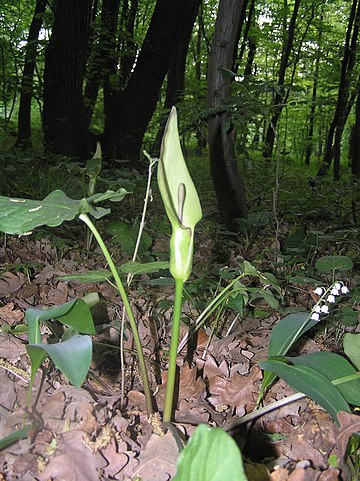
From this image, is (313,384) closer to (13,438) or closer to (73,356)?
(73,356)

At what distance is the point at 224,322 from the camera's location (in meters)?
1.42

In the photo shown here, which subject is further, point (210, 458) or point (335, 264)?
point (335, 264)

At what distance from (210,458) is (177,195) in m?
0.40

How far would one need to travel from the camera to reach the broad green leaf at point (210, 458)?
1.56ft

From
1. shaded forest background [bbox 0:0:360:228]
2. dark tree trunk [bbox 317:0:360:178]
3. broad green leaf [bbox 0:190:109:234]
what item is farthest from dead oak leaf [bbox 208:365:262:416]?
dark tree trunk [bbox 317:0:360:178]

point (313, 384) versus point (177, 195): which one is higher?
point (177, 195)

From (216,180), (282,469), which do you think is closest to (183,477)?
(282,469)

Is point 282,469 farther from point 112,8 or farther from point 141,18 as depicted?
point 141,18

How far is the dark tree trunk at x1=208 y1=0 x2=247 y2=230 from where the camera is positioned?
6.54ft

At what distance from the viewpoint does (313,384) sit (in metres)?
0.78

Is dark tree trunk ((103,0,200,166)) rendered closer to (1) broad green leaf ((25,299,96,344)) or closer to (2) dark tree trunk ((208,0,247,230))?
(2) dark tree trunk ((208,0,247,230))

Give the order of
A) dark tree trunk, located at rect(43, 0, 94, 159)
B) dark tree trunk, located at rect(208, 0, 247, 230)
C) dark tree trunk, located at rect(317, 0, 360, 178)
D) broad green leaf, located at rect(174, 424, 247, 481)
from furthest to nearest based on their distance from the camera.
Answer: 1. dark tree trunk, located at rect(317, 0, 360, 178)
2. dark tree trunk, located at rect(43, 0, 94, 159)
3. dark tree trunk, located at rect(208, 0, 247, 230)
4. broad green leaf, located at rect(174, 424, 247, 481)

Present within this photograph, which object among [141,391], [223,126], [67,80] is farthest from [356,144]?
[141,391]

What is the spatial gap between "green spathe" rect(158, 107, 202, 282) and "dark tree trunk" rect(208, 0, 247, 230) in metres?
1.35
